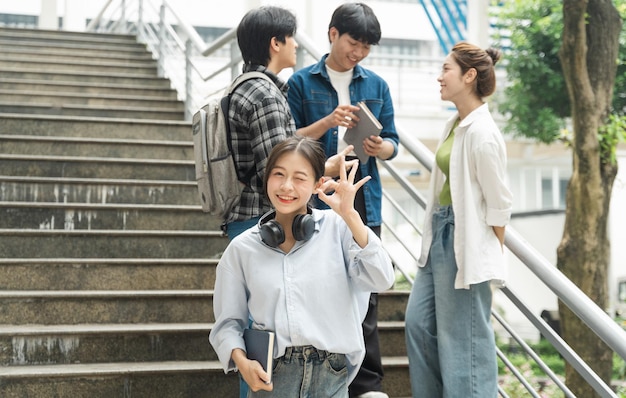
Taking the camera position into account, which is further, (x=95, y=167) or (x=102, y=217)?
(x=95, y=167)

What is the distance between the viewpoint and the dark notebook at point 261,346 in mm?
2145

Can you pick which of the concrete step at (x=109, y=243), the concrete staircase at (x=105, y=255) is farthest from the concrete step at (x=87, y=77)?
the concrete step at (x=109, y=243)

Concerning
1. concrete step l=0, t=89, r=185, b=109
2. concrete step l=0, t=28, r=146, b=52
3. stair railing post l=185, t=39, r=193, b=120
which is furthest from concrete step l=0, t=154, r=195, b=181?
concrete step l=0, t=28, r=146, b=52

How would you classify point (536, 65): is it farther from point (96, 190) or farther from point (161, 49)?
point (96, 190)

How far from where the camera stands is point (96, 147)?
584 cm

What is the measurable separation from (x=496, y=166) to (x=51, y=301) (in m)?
2.07

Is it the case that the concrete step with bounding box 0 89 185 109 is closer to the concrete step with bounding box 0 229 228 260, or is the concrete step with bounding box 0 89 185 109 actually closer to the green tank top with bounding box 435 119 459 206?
the concrete step with bounding box 0 229 228 260

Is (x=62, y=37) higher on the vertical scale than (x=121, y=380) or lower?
higher

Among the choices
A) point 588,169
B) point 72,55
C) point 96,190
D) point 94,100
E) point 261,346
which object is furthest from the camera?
point 72,55

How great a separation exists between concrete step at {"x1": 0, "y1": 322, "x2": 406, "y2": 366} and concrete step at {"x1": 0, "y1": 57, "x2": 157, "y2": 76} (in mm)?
4688

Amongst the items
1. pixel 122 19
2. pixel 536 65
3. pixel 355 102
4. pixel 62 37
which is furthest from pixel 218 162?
pixel 536 65

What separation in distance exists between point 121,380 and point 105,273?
93cm

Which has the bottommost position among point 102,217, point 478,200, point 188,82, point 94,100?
point 102,217

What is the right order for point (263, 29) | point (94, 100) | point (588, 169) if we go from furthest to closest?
point (94, 100) < point (588, 169) < point (263, 29)
